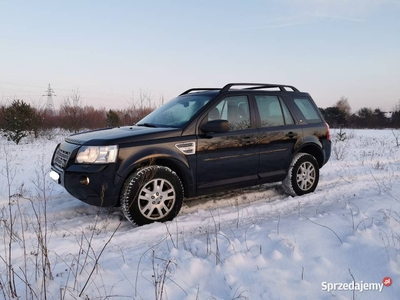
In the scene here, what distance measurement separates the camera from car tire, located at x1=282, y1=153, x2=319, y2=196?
4.79 metres

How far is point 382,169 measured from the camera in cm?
673

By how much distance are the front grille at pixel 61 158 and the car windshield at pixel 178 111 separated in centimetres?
122

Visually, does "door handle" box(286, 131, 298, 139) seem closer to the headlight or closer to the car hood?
the car hood

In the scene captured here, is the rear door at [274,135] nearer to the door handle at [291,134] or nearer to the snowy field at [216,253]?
the door handle at [291,134]

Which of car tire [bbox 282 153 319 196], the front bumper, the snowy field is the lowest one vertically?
the snowy field

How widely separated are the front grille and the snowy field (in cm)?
62

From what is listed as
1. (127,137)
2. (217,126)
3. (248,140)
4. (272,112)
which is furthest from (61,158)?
(272,112)

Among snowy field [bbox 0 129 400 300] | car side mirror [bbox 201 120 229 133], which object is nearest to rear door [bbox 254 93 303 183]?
snowy field [bbox 0 129 400 300]

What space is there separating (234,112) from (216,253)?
7.58 ft

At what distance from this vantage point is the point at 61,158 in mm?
3664

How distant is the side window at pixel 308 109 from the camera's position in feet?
16.7

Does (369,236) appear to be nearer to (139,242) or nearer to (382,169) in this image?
(139,242)

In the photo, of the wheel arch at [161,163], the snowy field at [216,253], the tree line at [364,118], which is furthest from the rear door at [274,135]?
the tree line at [364,118]

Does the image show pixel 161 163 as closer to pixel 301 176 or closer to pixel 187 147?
pixel 187 147
